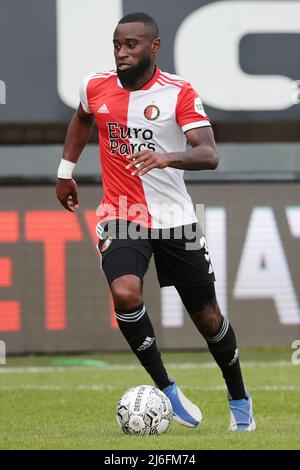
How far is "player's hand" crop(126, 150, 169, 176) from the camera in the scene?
6.18m

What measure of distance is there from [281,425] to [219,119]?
697 centimetres

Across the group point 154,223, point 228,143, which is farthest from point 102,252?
point 228,143

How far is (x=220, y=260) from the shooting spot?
14.3m

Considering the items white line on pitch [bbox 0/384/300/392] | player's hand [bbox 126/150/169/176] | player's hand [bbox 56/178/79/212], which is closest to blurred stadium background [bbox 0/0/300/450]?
white line on pitch [bbox 0/384/300/392]

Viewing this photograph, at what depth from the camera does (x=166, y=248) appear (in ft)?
22.3

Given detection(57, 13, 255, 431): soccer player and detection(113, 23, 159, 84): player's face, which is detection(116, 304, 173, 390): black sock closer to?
detection(57, 13, 255, 431): soccer player

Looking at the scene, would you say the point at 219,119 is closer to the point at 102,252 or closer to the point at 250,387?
the point at 250,387

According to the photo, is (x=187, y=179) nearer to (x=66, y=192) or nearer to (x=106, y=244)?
(x=66, y=192)

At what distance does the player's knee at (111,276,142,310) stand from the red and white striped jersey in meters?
0.43

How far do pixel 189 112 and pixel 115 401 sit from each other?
3.24m

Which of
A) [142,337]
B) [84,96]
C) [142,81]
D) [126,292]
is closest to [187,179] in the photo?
[84,96]

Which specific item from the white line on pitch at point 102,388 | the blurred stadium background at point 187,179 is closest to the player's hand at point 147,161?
the white line on pitch at point 102,388
